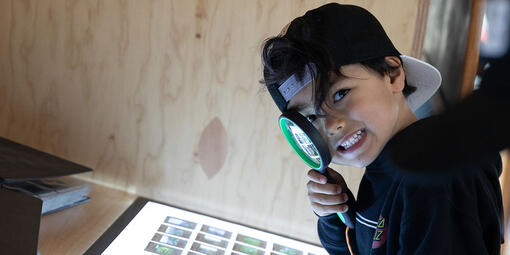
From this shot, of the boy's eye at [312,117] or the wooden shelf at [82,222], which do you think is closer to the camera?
the boy's eye at [312,117]

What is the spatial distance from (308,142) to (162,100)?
674 millimetres

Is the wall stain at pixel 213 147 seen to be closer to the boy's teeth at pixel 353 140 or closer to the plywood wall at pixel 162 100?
the plywood wall at pixel 162 100

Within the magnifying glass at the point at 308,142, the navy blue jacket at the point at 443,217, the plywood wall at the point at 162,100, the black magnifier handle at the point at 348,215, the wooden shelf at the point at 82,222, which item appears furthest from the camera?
the plywood wall at the point at 162,100

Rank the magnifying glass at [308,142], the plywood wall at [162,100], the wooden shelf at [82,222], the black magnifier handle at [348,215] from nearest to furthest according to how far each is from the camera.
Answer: the magnifying glass at [308,142]
the black magnifier handle at [348,215]
the wooden shelf at [82,222]
the plywood wall at [162,100]

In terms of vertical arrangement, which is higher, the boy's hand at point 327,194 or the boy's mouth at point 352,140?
the boy's mouth at point 352,140

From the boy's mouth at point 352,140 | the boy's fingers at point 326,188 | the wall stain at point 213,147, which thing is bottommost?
the wall stain at point 213,147

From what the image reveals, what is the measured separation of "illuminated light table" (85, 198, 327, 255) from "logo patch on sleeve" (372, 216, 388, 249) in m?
0.44

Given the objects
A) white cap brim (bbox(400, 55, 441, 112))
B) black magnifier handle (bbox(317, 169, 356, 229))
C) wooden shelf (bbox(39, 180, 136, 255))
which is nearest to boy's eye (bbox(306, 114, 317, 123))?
black magnifier handle (bbox(317, 169, 356, 229))

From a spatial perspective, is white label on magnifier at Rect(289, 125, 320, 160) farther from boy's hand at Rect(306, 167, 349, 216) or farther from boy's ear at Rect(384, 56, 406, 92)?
boy's ear at Rect(384, 56, 406, 92)

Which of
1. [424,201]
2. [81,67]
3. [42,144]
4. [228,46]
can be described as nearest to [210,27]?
[228,46]

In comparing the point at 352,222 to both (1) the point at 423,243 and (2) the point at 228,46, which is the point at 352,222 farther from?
(2) the point at 228,46

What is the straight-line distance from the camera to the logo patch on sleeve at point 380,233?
73 cm

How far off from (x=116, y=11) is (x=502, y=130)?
1.24 m

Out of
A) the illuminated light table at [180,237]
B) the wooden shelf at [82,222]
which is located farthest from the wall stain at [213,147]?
the wooden shelf at [82,222]
